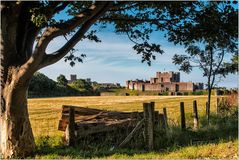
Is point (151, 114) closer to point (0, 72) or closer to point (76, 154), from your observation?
point (76, 154)

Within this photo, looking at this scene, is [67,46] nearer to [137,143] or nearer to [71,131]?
[71,131]

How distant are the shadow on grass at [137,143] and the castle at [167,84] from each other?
618 cm

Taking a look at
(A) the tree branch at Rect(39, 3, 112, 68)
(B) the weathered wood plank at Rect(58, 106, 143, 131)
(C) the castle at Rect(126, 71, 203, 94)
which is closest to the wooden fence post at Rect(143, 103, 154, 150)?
(B) the weathered wood plank at Rect(58, 106, 143, 131)

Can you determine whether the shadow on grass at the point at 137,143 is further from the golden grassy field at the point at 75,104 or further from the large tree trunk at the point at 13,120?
the golden grassy field at the point at 75,104

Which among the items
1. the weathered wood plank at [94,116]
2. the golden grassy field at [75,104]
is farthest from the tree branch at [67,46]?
the golden grassy field at [75,104]

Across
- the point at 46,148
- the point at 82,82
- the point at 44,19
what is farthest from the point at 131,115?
the point at 82,82

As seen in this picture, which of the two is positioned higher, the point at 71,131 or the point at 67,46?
the point at 67,46

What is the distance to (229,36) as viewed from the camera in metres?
13.6

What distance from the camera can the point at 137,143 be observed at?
13805 millimetres

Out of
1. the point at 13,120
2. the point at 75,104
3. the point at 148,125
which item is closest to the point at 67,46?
the point at 13,120

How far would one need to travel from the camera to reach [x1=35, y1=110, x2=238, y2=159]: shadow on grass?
1215cm

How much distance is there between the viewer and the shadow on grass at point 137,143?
39.9 ft

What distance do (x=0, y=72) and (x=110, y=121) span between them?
4382 millimetres

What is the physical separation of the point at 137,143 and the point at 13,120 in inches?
159
